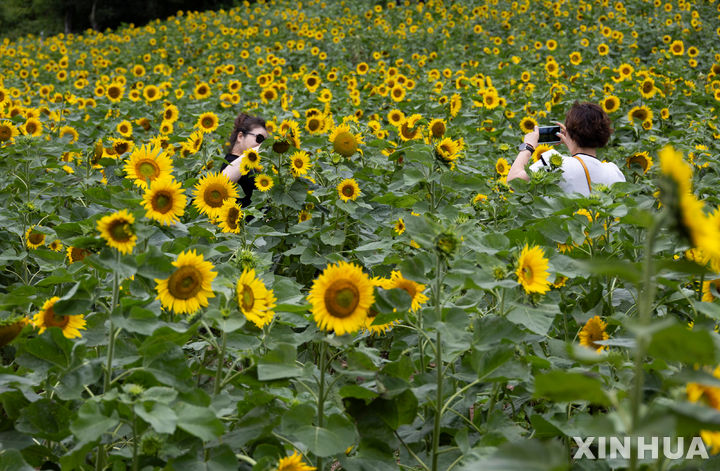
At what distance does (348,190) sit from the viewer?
3.20 metres

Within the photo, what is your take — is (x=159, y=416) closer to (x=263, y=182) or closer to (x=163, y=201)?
(x=163, y=201)

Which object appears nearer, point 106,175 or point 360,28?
point 106,175

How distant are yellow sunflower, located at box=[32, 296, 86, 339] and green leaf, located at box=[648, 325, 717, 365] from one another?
139 centimetres

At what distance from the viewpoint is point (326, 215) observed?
3.60 metres

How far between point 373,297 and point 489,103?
14.4 feet

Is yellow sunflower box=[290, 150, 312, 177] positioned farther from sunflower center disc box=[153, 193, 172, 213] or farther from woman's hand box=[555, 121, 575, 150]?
woman's hand box=[555, 121, 575, 150]

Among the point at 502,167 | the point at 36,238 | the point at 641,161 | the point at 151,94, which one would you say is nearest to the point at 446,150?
the point at 502,167

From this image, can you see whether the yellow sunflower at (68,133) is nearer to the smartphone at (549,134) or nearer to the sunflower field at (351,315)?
the sunflower field at (351,315)

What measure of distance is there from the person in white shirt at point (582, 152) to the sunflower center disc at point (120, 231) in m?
2.61

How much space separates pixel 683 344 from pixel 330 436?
80 centimetres

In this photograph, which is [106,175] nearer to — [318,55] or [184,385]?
[184,385]

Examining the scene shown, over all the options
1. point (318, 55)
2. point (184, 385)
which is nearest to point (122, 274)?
point (184, 385)

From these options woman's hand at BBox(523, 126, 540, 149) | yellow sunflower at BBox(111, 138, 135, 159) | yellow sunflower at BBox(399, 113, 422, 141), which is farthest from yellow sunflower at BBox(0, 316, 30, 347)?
woman's hand at BBox(523, 126, 540, 149)

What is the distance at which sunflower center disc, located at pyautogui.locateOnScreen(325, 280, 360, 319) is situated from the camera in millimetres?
1466
